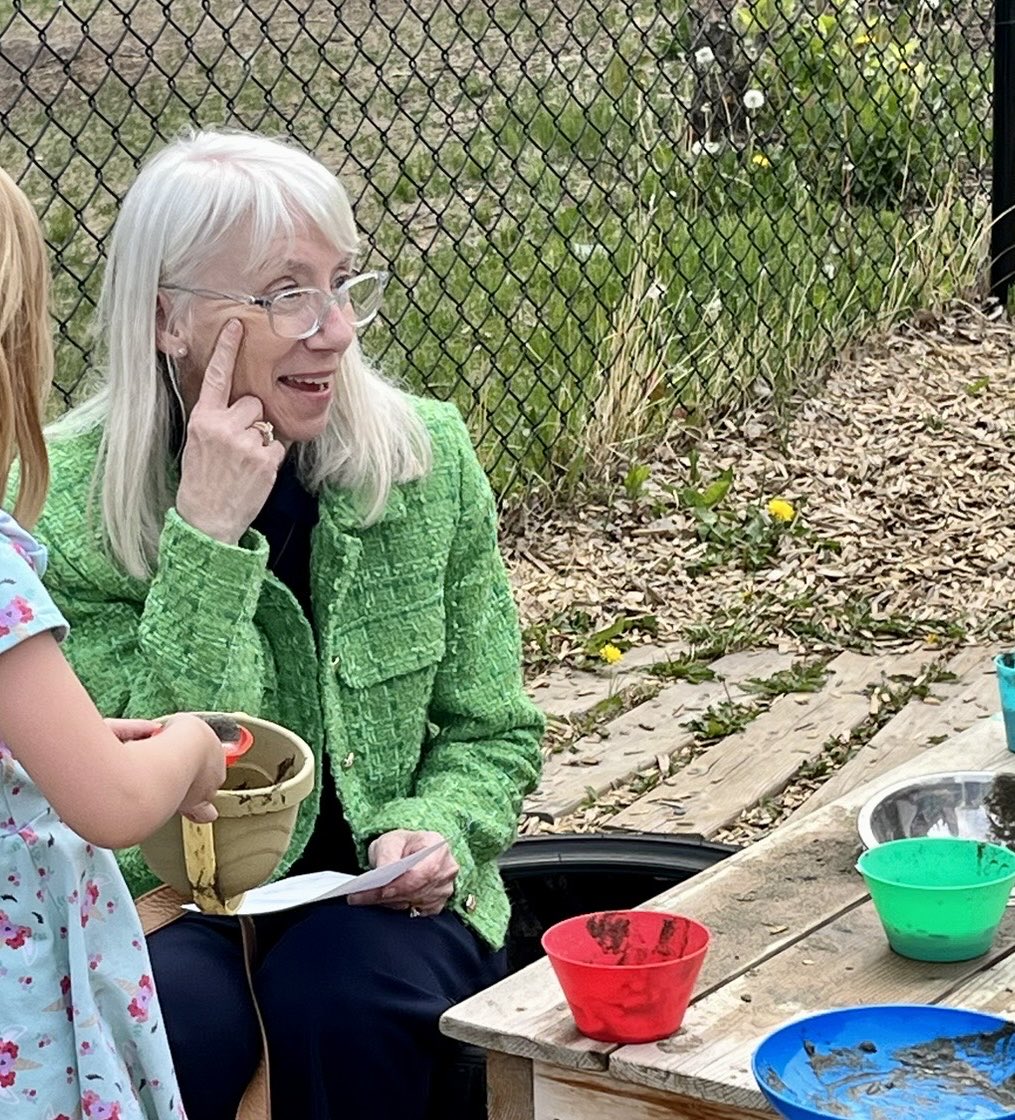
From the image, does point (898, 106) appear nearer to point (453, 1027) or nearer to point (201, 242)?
point (201, 242)

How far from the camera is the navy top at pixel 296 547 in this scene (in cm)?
284

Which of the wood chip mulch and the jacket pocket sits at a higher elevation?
the jacket pocket

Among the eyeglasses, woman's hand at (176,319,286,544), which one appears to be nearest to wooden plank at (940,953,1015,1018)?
woman's hand at (176,319,286,544)

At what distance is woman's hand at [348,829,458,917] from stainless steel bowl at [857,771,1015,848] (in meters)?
0.55

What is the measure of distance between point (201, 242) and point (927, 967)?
1.29 metres

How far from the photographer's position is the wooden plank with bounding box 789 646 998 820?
4125mm

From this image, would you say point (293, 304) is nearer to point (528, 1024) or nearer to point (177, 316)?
point (177, 316)

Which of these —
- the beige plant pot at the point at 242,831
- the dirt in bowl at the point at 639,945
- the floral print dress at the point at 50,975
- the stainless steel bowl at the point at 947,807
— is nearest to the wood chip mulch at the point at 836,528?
the stainless steel bowl at the point at 947,807

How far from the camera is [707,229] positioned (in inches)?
279

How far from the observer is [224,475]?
2.61 m

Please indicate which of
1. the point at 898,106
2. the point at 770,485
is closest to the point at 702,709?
the point at 770,485

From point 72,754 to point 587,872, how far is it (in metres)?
1.23

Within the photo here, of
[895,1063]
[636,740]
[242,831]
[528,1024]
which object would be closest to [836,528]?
[636,740]

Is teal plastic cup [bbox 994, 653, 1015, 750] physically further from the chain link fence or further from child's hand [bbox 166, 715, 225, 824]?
the chain link fence
